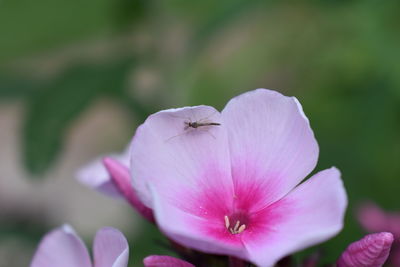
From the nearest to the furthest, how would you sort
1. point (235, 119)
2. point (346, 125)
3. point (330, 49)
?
point (235, 119) < point (346, 125) < point (330, 49)

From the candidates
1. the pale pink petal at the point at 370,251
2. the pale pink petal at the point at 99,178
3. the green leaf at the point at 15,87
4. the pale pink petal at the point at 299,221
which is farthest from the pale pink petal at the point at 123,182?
the green leaf at the point at 15,87

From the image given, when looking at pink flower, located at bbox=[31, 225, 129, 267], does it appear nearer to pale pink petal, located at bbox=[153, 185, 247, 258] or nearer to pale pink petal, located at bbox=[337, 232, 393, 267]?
pale pink petal, located at bbox=[153, 185, 247, 258]

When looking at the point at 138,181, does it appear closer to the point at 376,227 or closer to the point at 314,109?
the point at 376,227

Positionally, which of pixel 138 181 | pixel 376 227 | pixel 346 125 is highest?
pixel 138 181

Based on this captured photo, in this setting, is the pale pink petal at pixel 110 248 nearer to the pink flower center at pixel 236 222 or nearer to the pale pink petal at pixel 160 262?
the pale pink petal at pixel 160 262

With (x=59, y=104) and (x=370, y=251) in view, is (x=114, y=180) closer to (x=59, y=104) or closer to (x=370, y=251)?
(x=370, y=251)

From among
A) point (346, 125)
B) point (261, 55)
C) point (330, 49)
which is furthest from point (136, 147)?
point (261, 55)

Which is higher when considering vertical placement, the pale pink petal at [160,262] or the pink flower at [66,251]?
the pale pink petal at [160,262]
